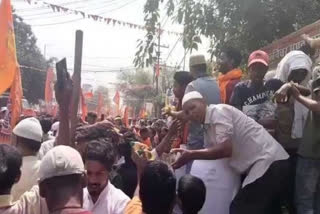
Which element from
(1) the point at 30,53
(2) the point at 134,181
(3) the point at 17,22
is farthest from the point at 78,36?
(1) the point at 30,53

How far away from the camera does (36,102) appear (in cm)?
4384

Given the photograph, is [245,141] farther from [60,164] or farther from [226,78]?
[60,164]

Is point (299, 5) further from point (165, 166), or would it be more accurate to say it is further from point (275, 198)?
point (165, 166)

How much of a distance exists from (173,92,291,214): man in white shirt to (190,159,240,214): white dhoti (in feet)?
0.18

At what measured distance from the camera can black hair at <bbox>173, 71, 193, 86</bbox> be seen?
16.4 feet

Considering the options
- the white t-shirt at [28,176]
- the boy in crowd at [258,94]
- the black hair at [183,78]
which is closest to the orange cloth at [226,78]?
the black hair at [183,78]

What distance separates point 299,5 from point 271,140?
4988 mm

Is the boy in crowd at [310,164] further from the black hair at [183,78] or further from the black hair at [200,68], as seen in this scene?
the black hair at [183,78]

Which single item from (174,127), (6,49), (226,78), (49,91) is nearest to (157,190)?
(174,127)

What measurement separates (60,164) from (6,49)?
10.2 ft

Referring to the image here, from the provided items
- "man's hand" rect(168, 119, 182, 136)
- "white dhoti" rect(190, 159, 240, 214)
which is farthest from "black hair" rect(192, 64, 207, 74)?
"white dhoti" rect(190, 159, 240, 214)

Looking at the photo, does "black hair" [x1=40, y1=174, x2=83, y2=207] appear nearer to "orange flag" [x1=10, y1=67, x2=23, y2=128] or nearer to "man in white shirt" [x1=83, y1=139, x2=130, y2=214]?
"man in white shirt" [x1=83, y1=139, x2=130, y2=214]

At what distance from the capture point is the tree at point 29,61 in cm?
4097

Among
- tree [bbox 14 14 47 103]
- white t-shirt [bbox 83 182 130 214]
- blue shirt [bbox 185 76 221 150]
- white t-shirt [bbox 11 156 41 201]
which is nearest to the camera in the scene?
white t-shirt [bbox 83 182 130 214]
